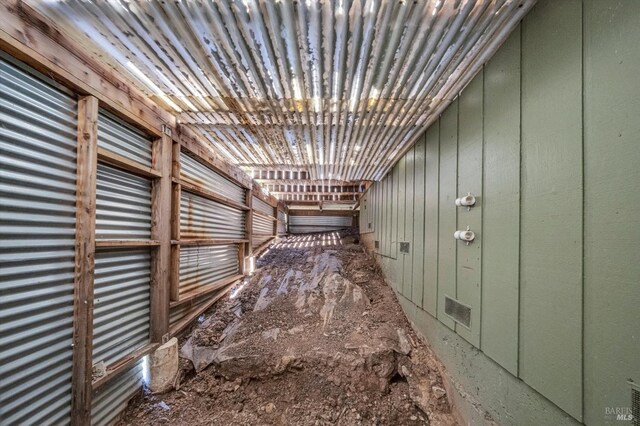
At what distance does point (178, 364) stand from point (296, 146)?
333cm

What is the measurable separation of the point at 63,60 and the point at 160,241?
1.78 meters

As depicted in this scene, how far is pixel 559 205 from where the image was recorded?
1.42 m

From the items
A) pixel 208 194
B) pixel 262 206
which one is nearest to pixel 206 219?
pixel 208 194

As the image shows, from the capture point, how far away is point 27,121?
5.42 feet

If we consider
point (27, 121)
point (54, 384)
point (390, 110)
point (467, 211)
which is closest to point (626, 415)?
point (467, 211)

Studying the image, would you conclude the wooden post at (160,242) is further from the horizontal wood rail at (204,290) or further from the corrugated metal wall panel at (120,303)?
the horizontal wood rail at (204,290)

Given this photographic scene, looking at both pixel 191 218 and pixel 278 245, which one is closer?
pixel 191 218

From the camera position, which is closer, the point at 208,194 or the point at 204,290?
the point at 204,290

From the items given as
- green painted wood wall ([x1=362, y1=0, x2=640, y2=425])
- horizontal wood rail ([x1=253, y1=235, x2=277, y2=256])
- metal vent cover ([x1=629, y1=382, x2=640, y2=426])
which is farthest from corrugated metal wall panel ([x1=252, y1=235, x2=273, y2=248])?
metal vent cover ([x1=629, y1=382, x2=640, y2=426])

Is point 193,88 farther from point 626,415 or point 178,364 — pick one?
point 626,415

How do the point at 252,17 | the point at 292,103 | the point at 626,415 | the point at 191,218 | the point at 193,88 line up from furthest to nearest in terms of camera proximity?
the point at 191,218 < the point at 292,103 < the point at 193,88 < the point at 252,17 < the point at 626,415

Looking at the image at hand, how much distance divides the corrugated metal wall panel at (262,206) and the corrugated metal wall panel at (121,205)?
3878mm

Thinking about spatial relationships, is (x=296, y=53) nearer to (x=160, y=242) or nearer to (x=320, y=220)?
(x=160, y=242)

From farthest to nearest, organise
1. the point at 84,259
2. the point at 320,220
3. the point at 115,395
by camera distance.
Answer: the point at 320,220
the point at 115,395
the point at 84,259
